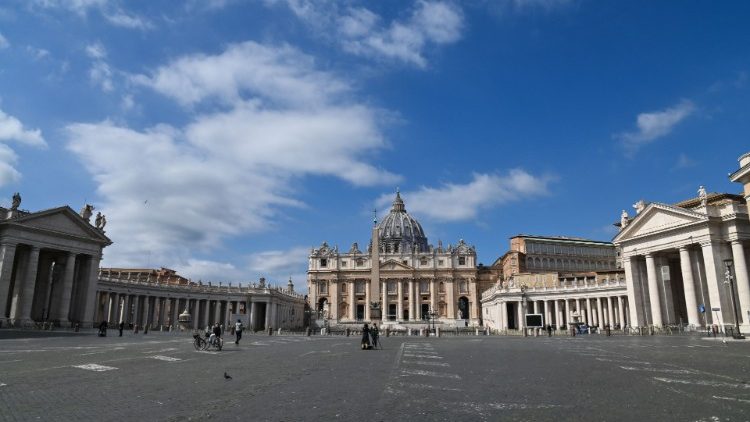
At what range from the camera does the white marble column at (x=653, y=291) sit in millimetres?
52688

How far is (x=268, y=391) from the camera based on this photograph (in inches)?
473

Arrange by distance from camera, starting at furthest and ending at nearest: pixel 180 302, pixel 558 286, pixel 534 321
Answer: pixel 180 302
pixel 558 286
pixel 534 321

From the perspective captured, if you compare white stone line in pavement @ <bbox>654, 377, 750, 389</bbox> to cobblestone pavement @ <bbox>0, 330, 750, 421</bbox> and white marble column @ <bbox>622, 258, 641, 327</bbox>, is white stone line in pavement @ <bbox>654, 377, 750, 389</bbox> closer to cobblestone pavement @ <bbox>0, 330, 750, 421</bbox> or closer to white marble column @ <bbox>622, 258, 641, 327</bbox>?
cobblestone pavement @ <bbox>0, 330, 750, 421</bbox>

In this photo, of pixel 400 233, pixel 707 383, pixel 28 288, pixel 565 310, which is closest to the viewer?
pixel 707 383

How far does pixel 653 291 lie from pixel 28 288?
2473 inches

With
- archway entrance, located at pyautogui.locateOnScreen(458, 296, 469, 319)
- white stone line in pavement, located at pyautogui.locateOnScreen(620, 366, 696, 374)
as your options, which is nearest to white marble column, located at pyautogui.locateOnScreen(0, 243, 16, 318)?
white stone line in pavement, located at pyautogui.locateOnScreen(620, 366, 696, 374)

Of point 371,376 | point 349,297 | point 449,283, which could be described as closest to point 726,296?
point 371,376

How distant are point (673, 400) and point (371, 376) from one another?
7.92 metres

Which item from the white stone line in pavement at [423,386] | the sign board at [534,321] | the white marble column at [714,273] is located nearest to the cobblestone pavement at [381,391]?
the white stone line in pavement at [423,386]

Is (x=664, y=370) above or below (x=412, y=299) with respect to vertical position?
below

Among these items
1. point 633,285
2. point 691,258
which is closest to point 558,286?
point 633,285

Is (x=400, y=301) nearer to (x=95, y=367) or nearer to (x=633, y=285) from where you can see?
(x=633, y=285)

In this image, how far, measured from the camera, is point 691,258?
50.0 m

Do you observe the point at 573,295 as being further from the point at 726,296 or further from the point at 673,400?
the point at 673,400
